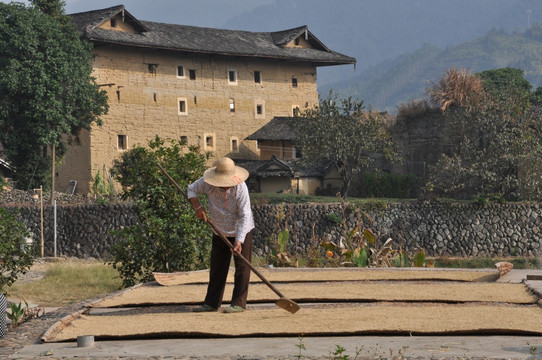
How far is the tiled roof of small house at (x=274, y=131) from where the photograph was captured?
173 ft

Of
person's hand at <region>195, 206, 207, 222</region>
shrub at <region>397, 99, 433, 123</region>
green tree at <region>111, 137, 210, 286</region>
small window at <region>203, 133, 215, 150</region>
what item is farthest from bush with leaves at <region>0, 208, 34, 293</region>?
small window at <region>203, 133, 215, 150</region>

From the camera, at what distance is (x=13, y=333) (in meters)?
8.33

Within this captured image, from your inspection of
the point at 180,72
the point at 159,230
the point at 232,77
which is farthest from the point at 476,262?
the point at 232,77

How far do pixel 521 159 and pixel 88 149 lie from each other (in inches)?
972

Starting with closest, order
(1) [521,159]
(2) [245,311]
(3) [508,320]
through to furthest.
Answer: (3) [508,320] → (2) [245,311] → (1) [521,159]

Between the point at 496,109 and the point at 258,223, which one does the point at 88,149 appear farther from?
the point at 496,109

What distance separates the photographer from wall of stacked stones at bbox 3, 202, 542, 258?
31438mm

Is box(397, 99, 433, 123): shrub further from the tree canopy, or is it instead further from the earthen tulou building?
the earthen tulou building

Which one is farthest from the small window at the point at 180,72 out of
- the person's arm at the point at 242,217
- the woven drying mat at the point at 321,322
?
the woven drying mat at the point at 321,322

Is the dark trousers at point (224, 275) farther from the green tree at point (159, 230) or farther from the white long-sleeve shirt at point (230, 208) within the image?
the green tree at point (159, 230)

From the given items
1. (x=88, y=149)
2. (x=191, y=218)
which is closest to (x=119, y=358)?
(x=191, y=218)

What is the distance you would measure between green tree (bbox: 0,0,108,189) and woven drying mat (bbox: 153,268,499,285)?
100ft

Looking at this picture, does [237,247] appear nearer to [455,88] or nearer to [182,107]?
[455,88]

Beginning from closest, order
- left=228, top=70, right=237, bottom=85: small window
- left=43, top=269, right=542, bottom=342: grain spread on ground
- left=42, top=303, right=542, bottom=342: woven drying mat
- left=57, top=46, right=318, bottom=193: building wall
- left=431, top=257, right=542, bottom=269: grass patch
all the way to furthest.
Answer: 1. left=42, top=303, right=542, bottom=342: woven drying mat
2. left=43, top=269, right=542, bottom=342: grain spread on ground
3. left=431, top=257, right=542, bottom=269: grass patch
4. left=57, top=46, right=318, bottom=193: building wall
5. left=228, top=70, right=237, bottom=85: small window
